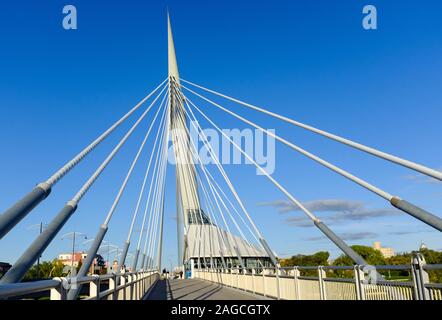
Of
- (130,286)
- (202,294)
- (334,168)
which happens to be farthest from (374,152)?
(202,294)

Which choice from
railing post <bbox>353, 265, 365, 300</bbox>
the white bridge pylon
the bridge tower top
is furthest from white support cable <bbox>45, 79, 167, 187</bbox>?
the bridge tower top

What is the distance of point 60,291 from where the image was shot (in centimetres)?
501

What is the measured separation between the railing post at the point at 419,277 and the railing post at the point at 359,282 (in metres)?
1.92

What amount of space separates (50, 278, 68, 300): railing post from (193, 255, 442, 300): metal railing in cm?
475

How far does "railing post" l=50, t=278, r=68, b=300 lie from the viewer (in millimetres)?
4938

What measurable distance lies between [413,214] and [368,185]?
1.48m

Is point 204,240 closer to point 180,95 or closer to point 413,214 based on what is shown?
point 180,95

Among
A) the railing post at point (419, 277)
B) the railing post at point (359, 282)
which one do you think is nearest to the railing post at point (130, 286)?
the railing post at point (359, 282)

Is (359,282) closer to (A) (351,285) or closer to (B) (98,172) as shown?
(A) (351,285)

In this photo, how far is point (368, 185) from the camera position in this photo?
10.0 metres

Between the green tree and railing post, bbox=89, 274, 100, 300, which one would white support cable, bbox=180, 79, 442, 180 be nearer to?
railing post, bbox=89, 274, 100, 300

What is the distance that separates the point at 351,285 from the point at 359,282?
50cm

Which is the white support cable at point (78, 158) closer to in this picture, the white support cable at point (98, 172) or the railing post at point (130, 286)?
the white support cable at point (98, 172)

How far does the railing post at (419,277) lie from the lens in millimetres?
6426
